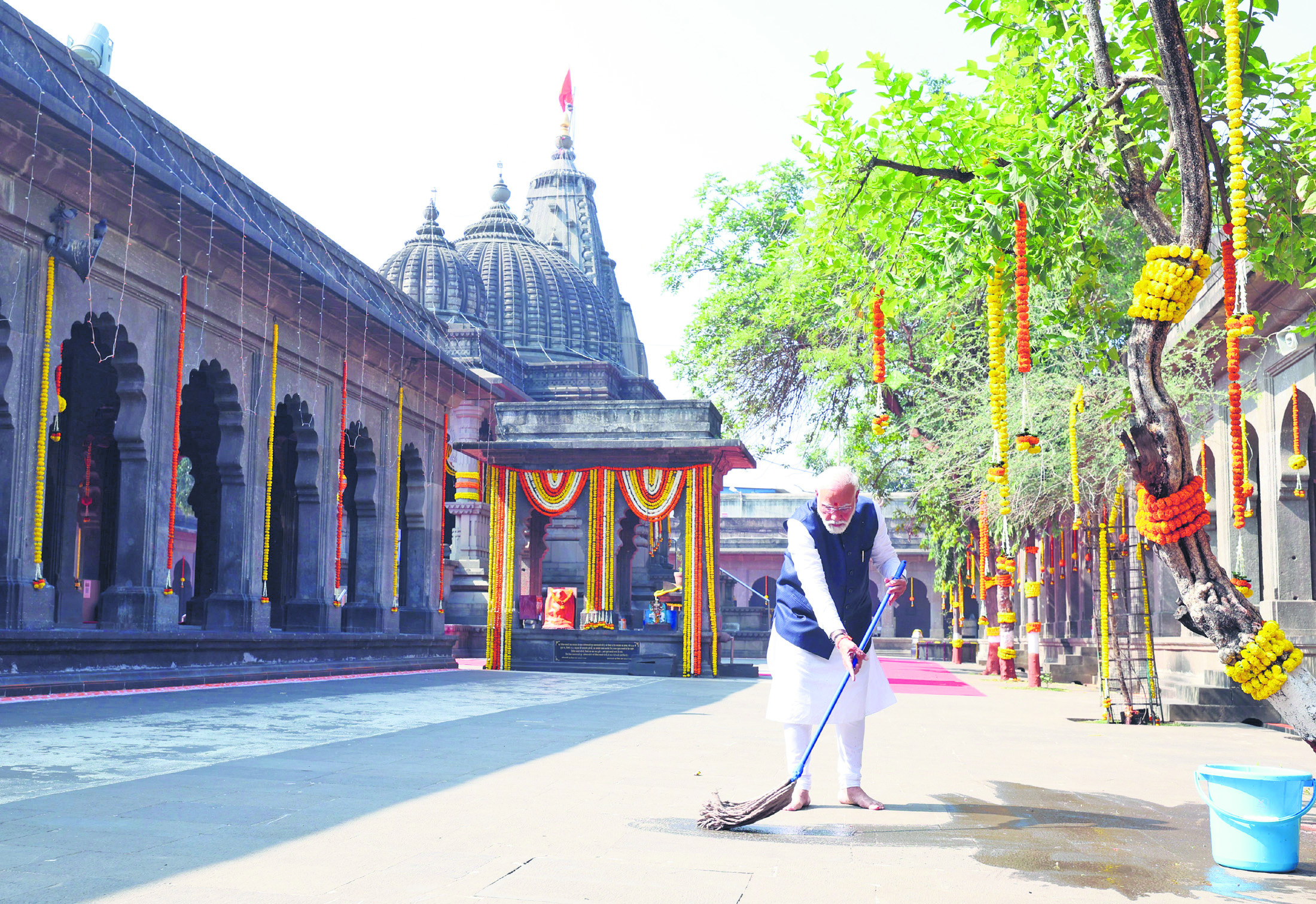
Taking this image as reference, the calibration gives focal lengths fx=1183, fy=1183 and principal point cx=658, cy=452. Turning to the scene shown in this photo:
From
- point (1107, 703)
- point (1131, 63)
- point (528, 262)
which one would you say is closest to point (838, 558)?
point (1131, 63)

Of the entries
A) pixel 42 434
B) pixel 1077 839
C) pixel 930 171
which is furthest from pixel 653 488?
pixel 1077 839

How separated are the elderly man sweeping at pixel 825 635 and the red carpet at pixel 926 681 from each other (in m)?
7.15

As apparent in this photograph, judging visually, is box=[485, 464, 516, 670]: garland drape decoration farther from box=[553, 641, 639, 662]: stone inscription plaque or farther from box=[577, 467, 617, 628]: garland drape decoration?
box=[577, 467, 617, 628]: garland drape decoration

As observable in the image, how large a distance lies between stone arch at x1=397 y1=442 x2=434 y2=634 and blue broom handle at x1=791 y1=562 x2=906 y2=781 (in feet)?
62.2

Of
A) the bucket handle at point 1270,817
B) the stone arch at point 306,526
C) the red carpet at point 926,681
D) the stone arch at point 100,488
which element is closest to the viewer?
the bucket handle at point 1270,817

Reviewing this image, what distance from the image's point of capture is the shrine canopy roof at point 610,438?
20.8 meters

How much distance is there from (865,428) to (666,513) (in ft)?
14.3

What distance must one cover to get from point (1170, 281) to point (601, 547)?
54.0ft

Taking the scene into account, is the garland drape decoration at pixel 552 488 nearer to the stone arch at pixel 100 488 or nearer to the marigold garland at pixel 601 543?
the marigold garland at pixel 601 543

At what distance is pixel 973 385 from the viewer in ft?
66.0

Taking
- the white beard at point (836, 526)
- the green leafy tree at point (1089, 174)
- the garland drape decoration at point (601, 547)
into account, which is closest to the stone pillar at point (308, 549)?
the garland drape decoration at point (601, 547)

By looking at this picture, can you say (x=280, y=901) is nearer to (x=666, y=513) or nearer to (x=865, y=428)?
(x=666, y=513)

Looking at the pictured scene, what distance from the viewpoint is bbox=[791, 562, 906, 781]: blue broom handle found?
219 inches

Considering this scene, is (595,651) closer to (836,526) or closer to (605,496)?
(605,496)
